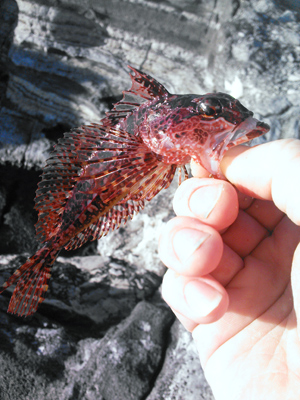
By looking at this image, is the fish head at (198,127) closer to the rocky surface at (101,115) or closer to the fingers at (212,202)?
the fingers at (212,202)

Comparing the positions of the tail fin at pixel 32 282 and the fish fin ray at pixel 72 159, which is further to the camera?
the tail fin at pixel 32 282


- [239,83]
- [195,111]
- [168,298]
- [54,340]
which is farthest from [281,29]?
[54,340]

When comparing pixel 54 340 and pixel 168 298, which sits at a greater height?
pixel 168 298

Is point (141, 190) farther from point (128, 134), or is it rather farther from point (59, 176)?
→ point (59, 176)

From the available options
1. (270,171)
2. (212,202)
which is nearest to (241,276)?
(212,202)

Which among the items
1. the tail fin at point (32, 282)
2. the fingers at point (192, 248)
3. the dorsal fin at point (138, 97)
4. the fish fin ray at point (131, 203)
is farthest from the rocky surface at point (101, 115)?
the dorsal fin at point (138, 97)

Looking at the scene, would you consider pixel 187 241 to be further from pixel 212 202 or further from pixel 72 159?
pixel 72 159

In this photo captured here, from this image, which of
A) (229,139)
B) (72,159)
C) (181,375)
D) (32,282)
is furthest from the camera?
(181,375)
